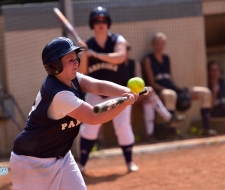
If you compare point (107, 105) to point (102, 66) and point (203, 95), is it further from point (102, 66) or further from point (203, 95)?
point (203, 95)

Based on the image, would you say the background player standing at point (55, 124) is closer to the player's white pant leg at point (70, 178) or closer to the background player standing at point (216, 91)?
the player's white pant leg at point (70, 178)

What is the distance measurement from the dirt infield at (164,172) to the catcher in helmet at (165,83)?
102 centimetres

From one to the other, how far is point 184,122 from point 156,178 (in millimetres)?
3383

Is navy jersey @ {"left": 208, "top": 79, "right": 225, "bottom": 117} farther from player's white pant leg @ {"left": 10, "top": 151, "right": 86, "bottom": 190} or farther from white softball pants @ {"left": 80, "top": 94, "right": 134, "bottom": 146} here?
player's white pant leg @ {"left": 10, "top": 151, "right": 86, "bottom": 190}

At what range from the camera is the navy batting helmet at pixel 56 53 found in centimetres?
343

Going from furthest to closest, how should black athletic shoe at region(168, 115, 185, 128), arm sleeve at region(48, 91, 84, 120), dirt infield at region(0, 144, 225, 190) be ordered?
black athletic shoe at region(168, 115, 185, 128) < dirt infield at region(0, 144, 225, 190) < arm sleeve at region(48, 91, 84, 120)

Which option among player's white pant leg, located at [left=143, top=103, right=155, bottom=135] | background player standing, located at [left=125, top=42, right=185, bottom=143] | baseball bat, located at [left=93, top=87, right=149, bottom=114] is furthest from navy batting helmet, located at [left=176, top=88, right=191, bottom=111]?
baseball bat, located at [left=93, top=87, right=149, bottom=114]

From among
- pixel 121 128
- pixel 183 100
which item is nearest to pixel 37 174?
pixel 121 128

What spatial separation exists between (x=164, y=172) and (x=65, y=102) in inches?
121

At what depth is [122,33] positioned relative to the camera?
8.68 m

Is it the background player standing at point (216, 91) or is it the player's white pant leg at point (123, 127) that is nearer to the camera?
the player's white pant leg at point (123, 127)

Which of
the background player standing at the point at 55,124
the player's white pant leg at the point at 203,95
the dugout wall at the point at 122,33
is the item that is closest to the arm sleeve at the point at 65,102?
the background player standing at the point at 55,124

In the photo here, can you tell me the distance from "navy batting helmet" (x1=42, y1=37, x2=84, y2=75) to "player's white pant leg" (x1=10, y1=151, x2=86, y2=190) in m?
0.63

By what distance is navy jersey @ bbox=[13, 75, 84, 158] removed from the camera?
11.4 feet
